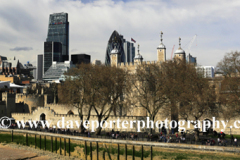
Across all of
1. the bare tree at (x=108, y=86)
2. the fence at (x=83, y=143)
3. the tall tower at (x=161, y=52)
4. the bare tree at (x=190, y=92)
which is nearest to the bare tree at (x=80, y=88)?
the bare tree at (x=108, y=86)

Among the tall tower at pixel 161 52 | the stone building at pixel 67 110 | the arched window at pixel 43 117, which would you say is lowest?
the arched window at pixel 43 117

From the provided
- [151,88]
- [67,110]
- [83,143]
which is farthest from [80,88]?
[67,110]

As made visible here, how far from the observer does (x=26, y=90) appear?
11500 cm

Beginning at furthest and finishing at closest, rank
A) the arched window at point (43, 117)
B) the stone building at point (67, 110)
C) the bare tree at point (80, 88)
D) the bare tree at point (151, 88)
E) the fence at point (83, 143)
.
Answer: the arched window at point (43, 117)
the stone building at point (67, 110)
the bare tree at point (80, 88)
the bare tree at point (151, 88)
the fence at point (83, 143)

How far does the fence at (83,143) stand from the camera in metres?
40.8

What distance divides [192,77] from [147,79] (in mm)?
10244

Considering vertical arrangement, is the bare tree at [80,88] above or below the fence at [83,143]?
above

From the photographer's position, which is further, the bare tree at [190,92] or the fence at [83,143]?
the bare tree at [190,92]

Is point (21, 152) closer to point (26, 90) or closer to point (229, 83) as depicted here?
point (229, 83)

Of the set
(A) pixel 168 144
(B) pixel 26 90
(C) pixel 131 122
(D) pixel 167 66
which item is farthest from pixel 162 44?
(B) pixel 26 90

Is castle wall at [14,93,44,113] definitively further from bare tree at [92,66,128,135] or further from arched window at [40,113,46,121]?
bare tree at [92,66,128,135]

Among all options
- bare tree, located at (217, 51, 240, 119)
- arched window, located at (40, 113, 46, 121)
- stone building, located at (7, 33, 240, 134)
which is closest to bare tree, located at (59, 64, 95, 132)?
stone building, located at (7, 33, 240, 134)

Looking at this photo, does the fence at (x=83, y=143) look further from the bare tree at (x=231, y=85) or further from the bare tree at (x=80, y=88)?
the bare tree at (x=231, y=85)

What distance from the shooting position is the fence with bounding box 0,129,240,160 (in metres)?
40.8
